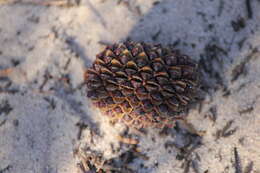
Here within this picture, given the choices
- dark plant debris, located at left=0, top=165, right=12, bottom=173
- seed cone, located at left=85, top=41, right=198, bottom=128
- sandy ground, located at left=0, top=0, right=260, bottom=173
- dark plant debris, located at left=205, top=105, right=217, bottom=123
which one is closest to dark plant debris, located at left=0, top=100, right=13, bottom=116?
sandy ground, located at left=0, top=0, right=260, bottom=173

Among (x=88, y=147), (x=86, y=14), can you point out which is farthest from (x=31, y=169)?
(x=86, y=14)

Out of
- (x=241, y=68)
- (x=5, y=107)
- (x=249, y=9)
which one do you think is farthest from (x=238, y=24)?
(x=5, y=107)

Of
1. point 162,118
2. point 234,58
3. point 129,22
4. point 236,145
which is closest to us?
point 162,118

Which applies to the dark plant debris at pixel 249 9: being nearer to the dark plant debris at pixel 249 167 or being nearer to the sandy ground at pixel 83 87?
the sandy ground at pixel 83 87

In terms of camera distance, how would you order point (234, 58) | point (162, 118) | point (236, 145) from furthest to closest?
1. point (234, 58)
2. point (236, 145)
3. point (162, 118)

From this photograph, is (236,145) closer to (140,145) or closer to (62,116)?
(140,145)

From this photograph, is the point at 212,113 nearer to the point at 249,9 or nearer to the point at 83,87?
the point at 249,9

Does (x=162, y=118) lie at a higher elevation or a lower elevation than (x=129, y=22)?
lower
